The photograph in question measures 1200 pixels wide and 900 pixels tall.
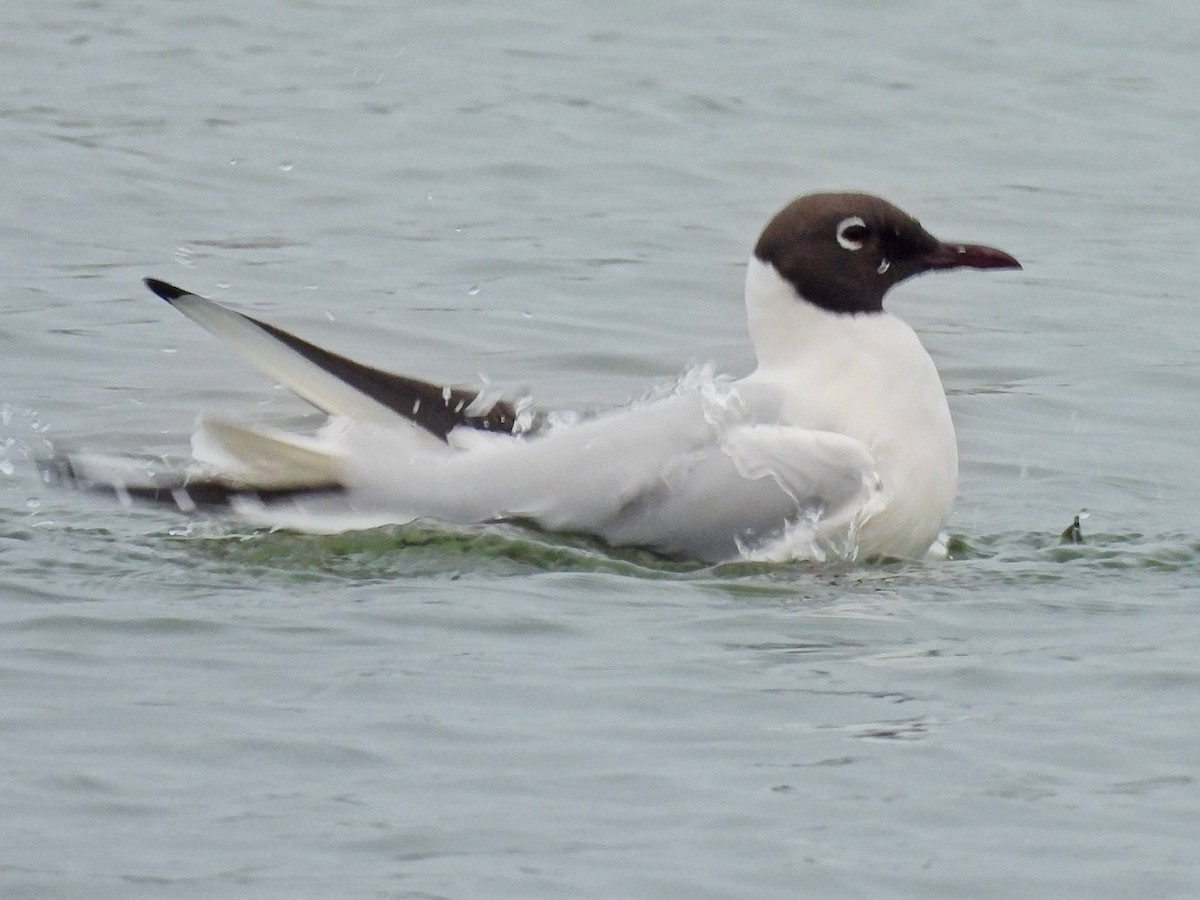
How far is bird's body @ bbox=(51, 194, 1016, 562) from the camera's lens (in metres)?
7.38

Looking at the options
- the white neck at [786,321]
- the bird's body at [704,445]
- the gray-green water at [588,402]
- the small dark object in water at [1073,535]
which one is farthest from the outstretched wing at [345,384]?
the small dark object in water at [1073,535]

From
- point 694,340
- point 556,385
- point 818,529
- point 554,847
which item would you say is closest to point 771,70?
point 694,340

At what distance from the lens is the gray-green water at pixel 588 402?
5.26m

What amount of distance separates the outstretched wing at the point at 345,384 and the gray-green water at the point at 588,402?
37cm

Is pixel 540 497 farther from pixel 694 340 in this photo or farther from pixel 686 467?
pixel 694 340

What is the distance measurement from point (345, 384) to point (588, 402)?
106 inches

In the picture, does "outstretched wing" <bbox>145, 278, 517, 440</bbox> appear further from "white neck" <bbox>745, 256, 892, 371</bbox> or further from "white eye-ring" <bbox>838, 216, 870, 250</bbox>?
"white eye-ring" <bbox>838, 216, 870, 250</bbox>

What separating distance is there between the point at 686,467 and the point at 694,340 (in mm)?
4112

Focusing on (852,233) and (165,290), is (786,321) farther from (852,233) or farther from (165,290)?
(165,290)

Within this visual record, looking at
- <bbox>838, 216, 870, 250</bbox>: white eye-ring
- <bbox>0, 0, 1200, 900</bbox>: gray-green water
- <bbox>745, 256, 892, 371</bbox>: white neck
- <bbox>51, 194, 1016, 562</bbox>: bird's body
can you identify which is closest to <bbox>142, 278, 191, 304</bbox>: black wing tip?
<bbox>51, 194, 1016, 562</bbox>: bird's body

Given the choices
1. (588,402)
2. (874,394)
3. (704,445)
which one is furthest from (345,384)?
(588,402)

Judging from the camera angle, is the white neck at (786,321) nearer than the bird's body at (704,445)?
No

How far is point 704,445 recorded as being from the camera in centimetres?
739

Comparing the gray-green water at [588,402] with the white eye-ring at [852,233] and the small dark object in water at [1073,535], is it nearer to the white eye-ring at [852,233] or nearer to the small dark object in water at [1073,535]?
the small dark object in water at [1073,535]
